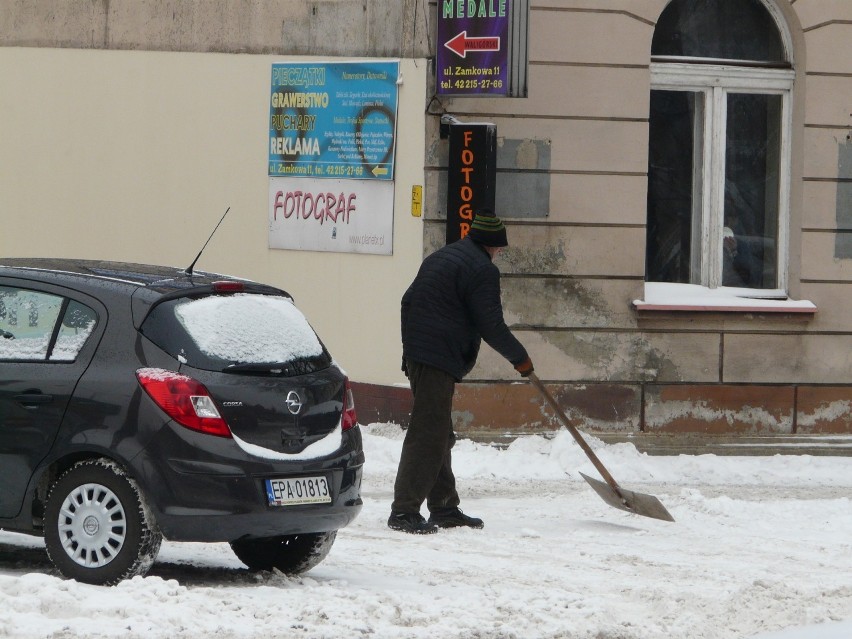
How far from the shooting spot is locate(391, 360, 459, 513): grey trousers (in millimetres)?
8781

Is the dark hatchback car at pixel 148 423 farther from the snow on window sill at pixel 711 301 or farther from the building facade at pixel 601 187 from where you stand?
the snow on window sill at pixel 711 301

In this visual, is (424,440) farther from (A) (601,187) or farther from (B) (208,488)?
(A) (601,187)

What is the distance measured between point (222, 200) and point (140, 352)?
6.99 m

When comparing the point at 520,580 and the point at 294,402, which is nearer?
the point at 294,402

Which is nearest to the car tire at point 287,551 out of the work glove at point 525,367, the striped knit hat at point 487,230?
the work glove at point 525,367

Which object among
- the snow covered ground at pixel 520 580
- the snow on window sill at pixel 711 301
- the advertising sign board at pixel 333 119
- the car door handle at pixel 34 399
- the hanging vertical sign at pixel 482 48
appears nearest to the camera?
the snow covered ground at pixel 520 580

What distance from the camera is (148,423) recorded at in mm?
6297

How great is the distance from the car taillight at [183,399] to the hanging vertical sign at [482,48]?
649 centimetres

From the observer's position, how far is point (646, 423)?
13.0 meters

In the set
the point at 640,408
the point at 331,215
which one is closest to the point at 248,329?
the point at 331,215

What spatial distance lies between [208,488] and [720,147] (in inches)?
336

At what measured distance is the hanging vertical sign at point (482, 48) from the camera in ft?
40.4

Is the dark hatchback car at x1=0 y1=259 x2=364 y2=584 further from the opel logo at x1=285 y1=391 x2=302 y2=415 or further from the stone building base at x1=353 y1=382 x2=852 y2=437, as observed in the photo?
the stone building base at x1=353 y1=382 x2=852 y2=437

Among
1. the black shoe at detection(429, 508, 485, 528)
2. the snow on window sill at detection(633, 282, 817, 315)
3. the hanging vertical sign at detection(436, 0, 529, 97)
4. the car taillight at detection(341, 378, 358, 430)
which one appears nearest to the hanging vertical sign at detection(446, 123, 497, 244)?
the hanging vertical sign at detection(436, 0, 529, 97)
